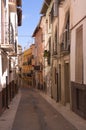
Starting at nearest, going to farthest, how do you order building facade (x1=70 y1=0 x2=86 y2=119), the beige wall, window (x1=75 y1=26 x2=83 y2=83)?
the beige wall → building facade (x1=70 y1=0 x2=86 y2=119) → window (x1=75 y1=26 x2=83 y2=83)

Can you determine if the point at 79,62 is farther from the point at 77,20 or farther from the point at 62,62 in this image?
the point at 62,62

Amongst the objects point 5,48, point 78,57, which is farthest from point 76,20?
point 5,48

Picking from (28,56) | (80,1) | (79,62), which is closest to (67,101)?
(79,62)

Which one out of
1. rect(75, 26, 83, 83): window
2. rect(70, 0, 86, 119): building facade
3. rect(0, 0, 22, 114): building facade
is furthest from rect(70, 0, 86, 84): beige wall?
rect(0, 0, 22, 114): building facade

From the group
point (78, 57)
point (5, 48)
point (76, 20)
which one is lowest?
point (78, 57)

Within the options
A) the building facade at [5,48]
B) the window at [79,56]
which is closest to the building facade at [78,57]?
the window at [79,56]

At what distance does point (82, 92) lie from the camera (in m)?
19.4

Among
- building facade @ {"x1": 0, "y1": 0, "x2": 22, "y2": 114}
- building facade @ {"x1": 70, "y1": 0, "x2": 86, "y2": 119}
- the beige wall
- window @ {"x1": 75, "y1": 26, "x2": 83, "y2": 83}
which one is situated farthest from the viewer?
building facade @ {"x1": 0, "y1": 0, "x2": 22, "y2": 114}

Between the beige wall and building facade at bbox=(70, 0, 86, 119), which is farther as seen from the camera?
building facade at bbox=(70, 0, 86, 119)

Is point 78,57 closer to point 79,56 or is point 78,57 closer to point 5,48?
point 79,56

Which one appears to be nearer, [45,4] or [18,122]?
[18,122]

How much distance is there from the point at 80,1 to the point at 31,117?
20.6 ft

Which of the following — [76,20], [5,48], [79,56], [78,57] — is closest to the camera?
[79,56]

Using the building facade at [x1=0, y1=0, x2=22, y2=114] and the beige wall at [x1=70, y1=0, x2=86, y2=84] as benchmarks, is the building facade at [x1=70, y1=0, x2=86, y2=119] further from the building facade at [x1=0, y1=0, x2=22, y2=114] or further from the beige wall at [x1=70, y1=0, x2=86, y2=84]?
the building facade at [x1=0, y1=0, x2=22, y2=114]
